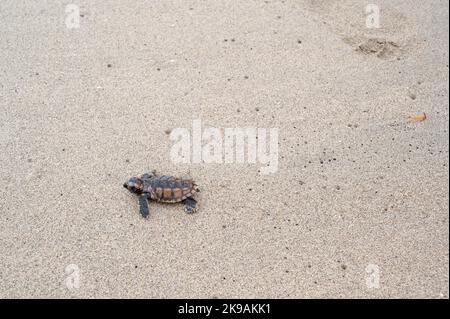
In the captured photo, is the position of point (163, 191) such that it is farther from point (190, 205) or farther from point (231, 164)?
point (231, 164)

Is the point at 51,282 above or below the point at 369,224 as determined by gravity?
below

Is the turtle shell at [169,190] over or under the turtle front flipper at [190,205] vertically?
over

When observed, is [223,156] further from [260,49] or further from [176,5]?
[176,5]

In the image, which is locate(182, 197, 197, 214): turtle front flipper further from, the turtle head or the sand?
the turtle head

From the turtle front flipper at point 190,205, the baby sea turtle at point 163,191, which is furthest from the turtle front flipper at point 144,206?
the turtle front flipper at point 190,205

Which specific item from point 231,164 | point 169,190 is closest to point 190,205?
point 169,190

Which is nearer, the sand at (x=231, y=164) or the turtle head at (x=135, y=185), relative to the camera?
the sand at (x=231, y=164)

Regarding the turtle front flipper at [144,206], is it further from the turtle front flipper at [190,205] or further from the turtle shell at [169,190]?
the turtle front flipper at [190,205]

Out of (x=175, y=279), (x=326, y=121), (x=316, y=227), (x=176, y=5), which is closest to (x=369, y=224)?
(x=316, y=227)
